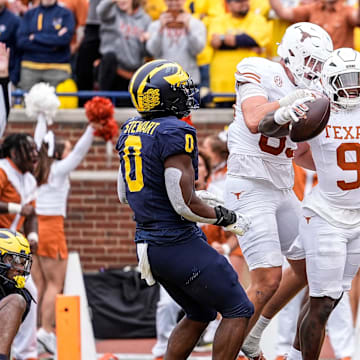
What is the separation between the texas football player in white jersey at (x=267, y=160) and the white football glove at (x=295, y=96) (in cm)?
9

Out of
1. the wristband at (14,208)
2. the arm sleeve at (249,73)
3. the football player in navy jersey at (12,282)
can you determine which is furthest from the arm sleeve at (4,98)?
the arm sleeve at (249,73)

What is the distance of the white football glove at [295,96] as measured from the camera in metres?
5.75

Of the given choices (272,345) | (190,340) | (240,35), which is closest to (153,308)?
(272,345)

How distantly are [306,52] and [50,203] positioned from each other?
3.95m

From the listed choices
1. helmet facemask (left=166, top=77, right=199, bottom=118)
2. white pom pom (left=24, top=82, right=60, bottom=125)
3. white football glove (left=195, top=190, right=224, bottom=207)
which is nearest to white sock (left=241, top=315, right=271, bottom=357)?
white football glove (left=195, top=190, right=224, bottom=207)

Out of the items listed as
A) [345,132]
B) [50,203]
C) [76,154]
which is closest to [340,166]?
[345,132]

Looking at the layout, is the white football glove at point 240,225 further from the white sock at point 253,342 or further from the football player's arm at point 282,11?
the football player's arm at point 282,11

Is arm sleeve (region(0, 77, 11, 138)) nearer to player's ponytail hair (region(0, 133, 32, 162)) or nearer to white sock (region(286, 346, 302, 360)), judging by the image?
player's ponytail hair (region(0, 133, 32, 162))

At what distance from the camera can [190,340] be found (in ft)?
19.2

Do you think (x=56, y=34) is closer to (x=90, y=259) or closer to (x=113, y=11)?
(x=113, y=11)

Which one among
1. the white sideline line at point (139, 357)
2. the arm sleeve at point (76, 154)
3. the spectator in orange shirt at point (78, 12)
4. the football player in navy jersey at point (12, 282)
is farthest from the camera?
the spectator in orange shirt at point (78, 12)

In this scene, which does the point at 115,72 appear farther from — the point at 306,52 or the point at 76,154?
the point at 306,52

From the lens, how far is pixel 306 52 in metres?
6.11

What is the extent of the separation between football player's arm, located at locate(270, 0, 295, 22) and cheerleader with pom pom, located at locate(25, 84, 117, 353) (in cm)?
278
